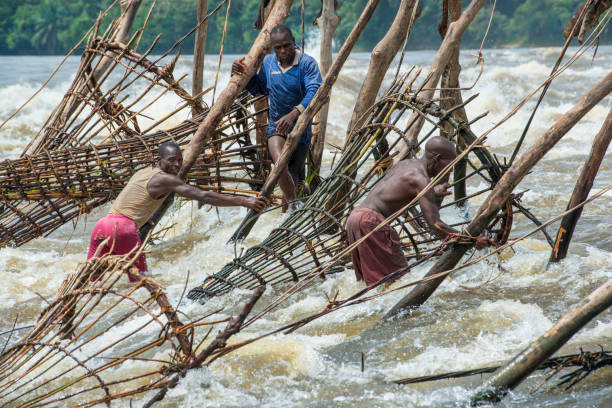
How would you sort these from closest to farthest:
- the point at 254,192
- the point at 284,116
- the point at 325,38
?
the point at 284,116, the point at 254,192, the point at 325,38

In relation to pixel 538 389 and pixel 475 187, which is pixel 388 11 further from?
pixel 538 389

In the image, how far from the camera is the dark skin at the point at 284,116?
4.89 m

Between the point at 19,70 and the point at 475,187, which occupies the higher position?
the point at 19,70

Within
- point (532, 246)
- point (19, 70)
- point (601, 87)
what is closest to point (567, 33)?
point (601, 87)

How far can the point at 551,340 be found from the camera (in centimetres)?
262

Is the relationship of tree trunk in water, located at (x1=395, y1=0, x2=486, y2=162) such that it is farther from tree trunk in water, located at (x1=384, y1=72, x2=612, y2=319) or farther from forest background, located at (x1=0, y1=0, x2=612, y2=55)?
forest background, located at (x1=0, y1=0, x2=612, y2=55)

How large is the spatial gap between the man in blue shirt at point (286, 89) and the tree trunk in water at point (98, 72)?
1.30m

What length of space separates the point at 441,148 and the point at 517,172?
1.82 feet


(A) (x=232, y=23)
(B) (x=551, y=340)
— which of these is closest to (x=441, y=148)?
(B) (x=551, y=340)

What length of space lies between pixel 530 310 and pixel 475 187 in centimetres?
462

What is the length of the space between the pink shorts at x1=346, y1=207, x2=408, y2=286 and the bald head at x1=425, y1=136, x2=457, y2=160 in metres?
0.49

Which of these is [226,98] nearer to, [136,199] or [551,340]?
[136,199]

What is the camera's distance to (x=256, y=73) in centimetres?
530

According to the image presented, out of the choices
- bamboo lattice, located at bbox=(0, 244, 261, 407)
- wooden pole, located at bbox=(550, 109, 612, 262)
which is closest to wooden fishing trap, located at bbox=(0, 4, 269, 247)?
bamboo lattice, located at bbox=(0, 244, 261, 407)
